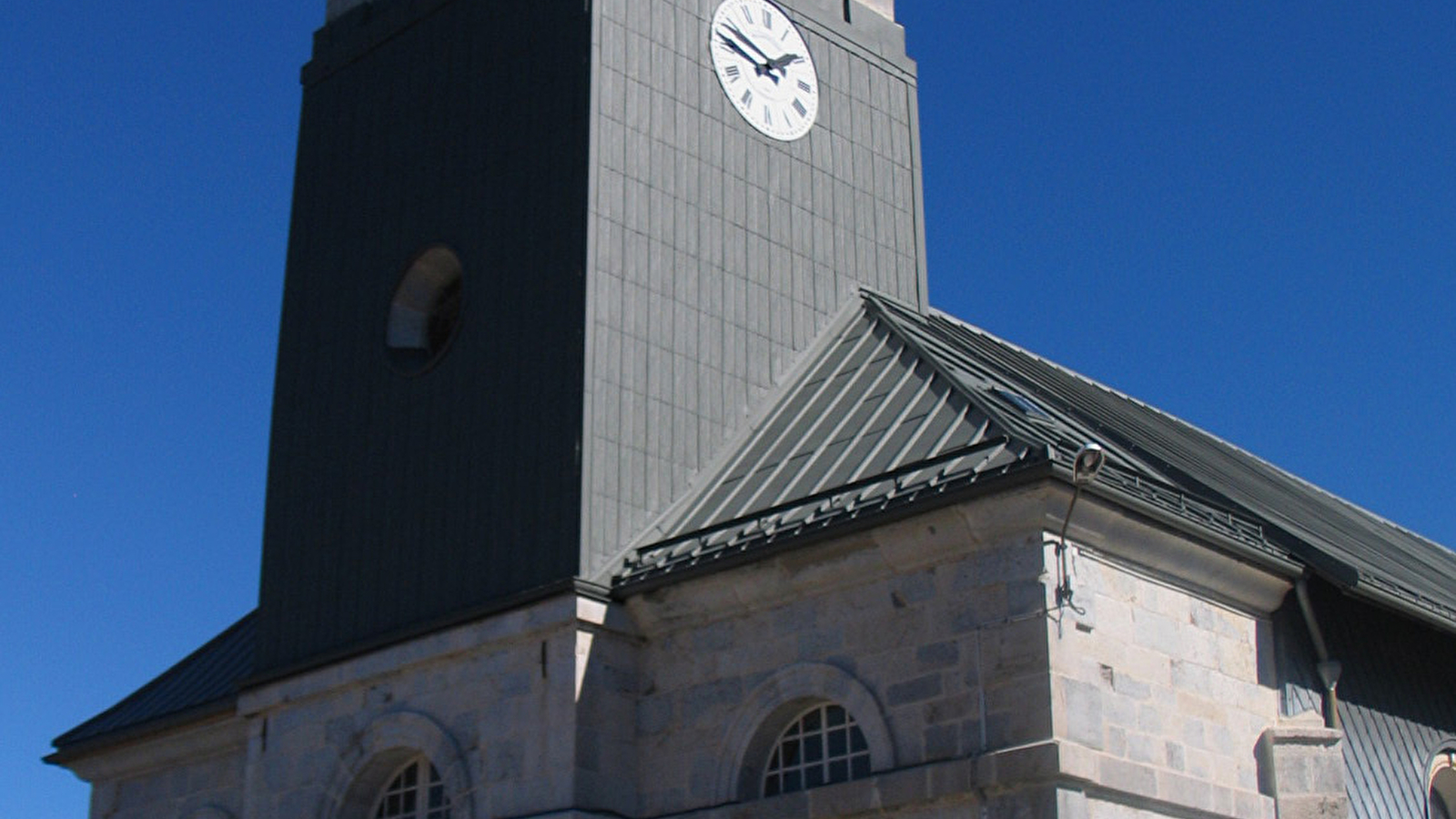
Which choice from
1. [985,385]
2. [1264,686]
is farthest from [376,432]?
[1264,686]

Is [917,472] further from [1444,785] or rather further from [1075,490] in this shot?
[1444,785]

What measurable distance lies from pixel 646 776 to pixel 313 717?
3.72m

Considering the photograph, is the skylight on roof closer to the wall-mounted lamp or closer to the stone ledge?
the wall-mounted lamp

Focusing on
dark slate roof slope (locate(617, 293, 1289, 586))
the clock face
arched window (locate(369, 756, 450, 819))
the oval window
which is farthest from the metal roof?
the oval window

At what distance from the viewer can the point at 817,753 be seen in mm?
15047

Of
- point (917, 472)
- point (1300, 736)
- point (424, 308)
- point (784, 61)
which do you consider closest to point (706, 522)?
point (917, 472)

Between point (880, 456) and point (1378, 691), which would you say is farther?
point (1378, 691)

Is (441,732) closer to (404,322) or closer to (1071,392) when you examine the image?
(404,322)

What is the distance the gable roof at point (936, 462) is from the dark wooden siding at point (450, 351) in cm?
164

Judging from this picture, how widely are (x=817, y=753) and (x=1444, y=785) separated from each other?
251 inches

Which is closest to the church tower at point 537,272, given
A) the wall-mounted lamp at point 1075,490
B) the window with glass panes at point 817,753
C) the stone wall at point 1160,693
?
the window with glass panes at point 817,753

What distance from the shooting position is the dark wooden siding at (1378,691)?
620 inches

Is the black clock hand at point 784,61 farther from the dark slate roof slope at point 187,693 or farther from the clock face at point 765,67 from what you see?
the dark slate roof slope at point 187,693

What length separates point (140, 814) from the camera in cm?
2000
